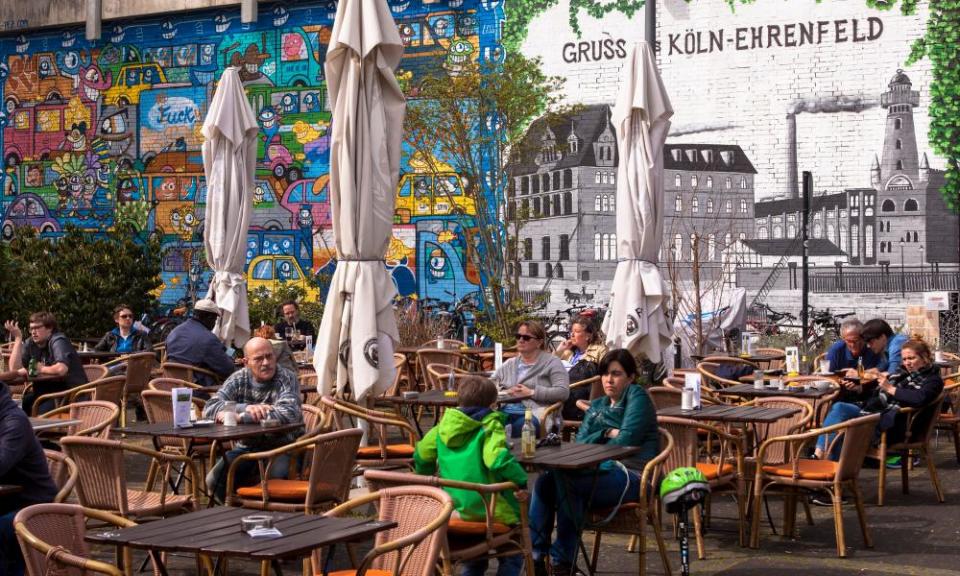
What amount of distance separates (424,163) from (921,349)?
1501 cm

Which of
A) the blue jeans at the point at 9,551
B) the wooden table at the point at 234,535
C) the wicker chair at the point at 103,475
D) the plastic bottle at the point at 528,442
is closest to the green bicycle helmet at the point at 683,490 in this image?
the plastic bottle at the point at 528,442

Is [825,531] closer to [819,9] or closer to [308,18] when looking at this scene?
[819,9]

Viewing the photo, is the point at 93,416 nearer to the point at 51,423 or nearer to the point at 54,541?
the point at 51,423

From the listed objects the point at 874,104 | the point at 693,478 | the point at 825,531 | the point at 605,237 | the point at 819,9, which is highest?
the point at 819,9

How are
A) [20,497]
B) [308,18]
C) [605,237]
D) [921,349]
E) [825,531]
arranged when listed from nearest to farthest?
[20,497] < [825,531] < [921,349] < [605,237] < [308,18]

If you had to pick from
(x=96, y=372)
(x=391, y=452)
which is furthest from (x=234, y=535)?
(x=96, y=372)

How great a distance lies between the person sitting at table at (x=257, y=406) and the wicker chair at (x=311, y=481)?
0.18 m

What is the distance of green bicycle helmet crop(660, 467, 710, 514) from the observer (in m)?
6.41

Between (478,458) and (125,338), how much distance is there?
9240 millimetres

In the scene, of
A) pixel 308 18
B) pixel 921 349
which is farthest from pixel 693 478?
pixel 308 18

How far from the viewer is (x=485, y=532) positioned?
19.5 ft

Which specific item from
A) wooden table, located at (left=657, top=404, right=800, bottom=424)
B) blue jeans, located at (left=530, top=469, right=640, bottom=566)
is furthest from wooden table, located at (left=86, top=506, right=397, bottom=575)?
wooden table, located at (left=657, top=404, right=800, bottom=424)

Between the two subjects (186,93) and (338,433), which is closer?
(338,433)

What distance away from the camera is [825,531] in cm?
851
